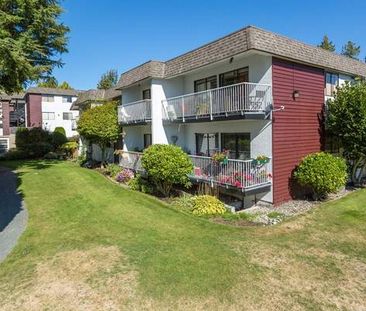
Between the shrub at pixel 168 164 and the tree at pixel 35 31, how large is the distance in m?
11.0

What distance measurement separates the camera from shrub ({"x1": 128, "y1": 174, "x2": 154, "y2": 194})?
650 inches

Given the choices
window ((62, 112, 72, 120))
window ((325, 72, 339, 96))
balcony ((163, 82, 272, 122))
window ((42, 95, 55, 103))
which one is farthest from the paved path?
window ((62, 112, 72, 120))

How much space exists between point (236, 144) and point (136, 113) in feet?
25.1

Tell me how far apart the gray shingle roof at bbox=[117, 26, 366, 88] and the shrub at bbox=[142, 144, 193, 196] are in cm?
492

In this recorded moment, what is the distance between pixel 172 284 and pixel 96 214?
6202mm

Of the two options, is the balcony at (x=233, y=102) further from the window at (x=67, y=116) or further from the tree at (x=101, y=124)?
the window at (x=67, y=116)

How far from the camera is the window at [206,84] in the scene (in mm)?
16688

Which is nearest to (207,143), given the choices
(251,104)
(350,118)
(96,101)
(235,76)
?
(235,76)

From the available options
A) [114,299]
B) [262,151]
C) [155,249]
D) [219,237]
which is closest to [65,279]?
[114,299]

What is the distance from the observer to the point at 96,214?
12.0 m

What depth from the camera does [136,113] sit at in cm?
1984

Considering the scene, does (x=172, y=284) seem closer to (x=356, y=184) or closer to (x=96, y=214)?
(x=96, y=214)

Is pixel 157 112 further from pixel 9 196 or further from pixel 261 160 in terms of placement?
pixel 9 196

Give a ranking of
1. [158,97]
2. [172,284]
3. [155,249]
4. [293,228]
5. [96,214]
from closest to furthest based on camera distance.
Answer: [172,284] < [155,249] < [293,228] < [96,214] < [158,97]
